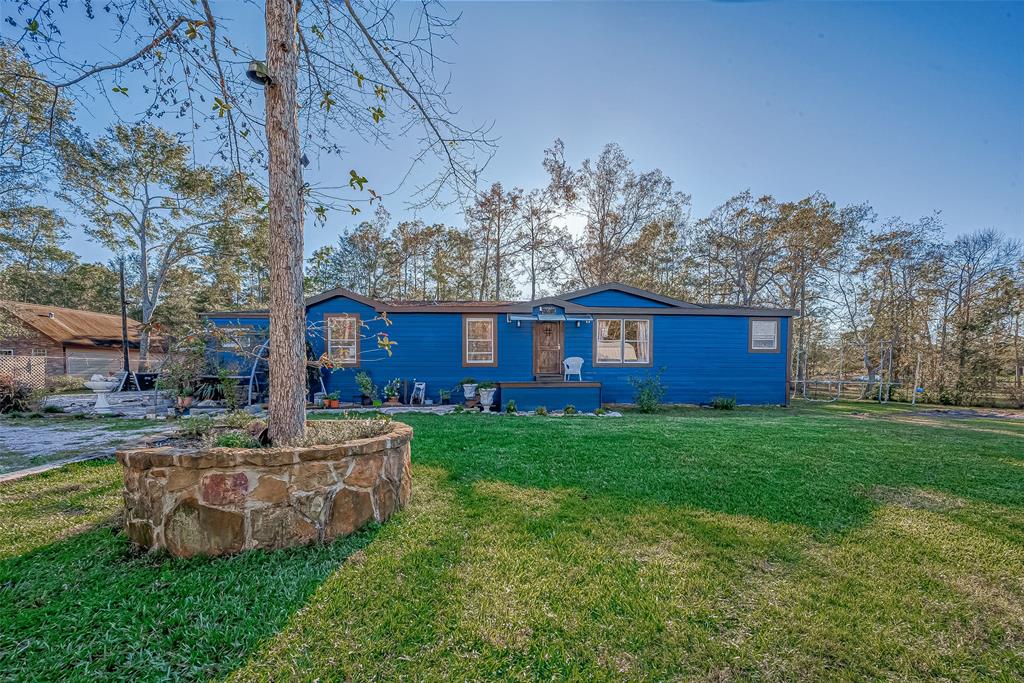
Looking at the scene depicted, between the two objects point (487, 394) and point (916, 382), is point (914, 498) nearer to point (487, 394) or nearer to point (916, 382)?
point (487, 394)

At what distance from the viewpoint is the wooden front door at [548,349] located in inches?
435

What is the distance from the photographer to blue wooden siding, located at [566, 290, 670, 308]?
35.8 feet

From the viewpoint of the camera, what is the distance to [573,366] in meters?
10.5

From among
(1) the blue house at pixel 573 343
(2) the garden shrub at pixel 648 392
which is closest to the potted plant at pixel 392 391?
(1) the blue house at pixel 573 343

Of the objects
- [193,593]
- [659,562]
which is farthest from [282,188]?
[659,562]

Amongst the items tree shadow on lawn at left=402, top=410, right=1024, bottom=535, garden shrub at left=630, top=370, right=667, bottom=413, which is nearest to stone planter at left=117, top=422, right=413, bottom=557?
tree shadow on lawn at left=402, top=410, right=1024, bottom=535

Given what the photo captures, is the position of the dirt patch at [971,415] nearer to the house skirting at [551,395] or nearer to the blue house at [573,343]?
the blue house at [573,343]

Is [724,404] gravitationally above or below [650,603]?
below

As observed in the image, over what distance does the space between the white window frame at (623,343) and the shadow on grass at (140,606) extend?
29.3 feet

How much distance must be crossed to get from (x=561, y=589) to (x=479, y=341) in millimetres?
8687

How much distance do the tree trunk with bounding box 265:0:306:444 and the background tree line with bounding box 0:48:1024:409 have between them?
1177cm

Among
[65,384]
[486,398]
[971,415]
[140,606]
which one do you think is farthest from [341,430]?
[65,384]

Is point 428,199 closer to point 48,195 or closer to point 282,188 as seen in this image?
point 282,188

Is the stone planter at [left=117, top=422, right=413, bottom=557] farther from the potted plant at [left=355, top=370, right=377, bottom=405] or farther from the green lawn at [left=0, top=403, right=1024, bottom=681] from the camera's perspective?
the potted plant at [left=355, top=370, right=377, bottom=405]
